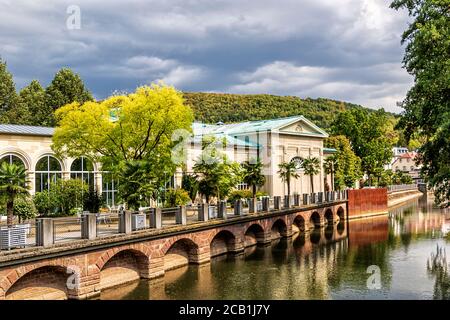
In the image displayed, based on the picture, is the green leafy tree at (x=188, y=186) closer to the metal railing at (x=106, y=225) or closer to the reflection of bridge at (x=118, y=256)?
the reflection of bridge at (x=118, y=256)

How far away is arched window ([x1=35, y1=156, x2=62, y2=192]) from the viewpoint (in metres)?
34.6

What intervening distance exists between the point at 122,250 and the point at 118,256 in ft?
4.12

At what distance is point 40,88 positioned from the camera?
69.9m

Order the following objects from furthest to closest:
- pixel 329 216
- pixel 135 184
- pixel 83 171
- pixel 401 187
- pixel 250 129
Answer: pixel 401 187
pixel 250 129
pixel 329 216
pixel 83 171
pixel 135 184

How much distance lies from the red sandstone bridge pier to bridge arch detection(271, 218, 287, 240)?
2055mm

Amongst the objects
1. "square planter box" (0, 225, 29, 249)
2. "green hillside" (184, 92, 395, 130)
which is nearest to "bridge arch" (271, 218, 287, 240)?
"square planter box" (0, 225, 29, 249)

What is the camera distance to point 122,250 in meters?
22.5

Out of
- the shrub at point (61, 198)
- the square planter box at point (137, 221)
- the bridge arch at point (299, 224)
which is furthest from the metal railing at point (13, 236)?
the bridge arch at point (299, 224)

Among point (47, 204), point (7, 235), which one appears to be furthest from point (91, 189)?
point (7, 235)

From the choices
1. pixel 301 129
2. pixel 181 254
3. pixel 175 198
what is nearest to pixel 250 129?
pixel 301 129

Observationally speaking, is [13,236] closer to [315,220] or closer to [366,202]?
[315,220]

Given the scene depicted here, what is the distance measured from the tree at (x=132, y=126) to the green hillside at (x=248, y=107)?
114 metres
